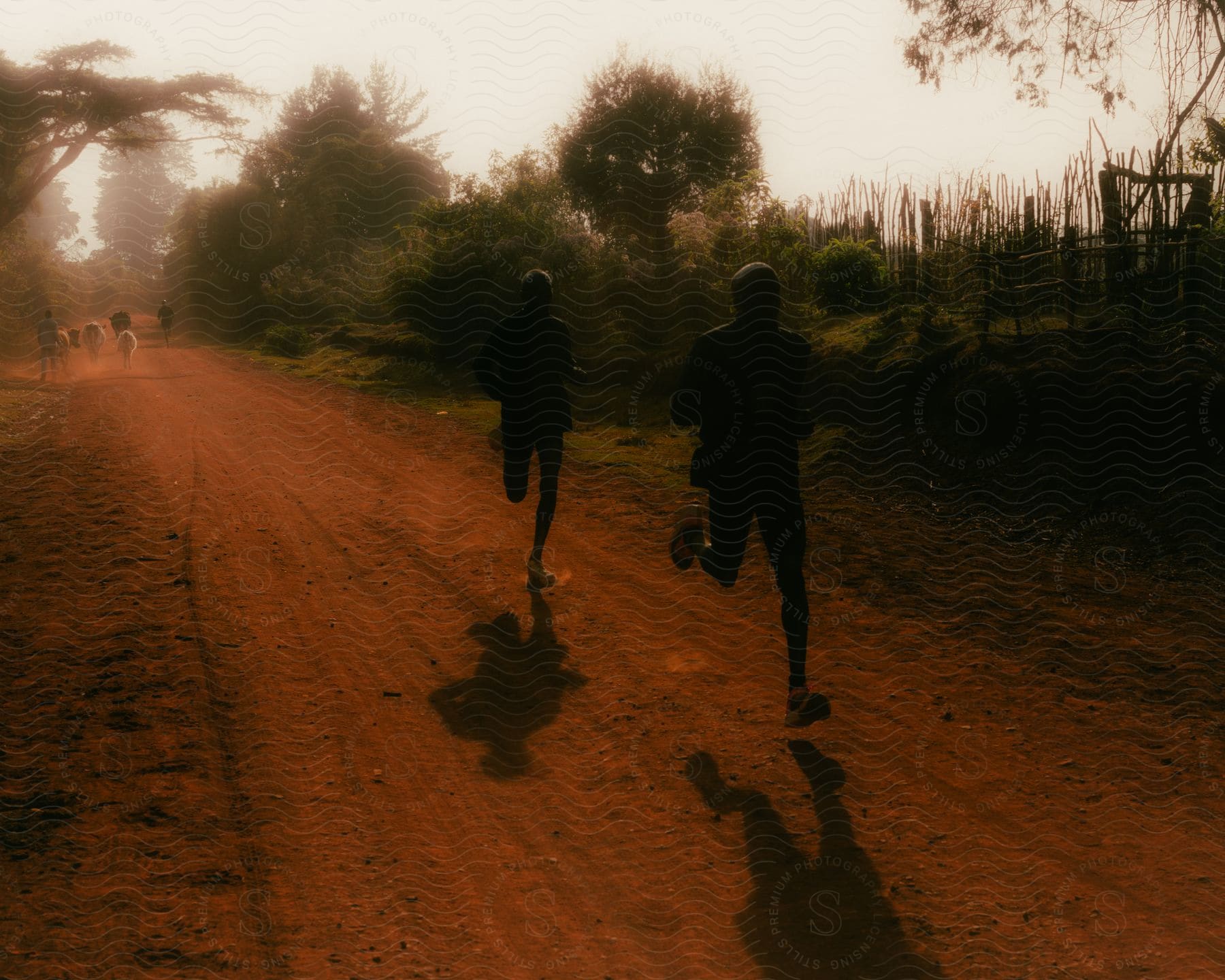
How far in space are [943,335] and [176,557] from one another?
7.58m

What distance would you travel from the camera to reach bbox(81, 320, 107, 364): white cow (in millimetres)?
20297

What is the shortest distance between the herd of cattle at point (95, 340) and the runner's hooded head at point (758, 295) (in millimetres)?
16882

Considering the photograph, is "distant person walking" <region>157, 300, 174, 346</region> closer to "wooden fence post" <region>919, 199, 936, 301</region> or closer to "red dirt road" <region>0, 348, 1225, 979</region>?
"red dirt road" <region>0, 348, 1225, 979</region>

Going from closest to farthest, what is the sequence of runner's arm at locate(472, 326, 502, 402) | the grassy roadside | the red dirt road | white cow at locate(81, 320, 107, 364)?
the red dirt road, runner's arm at locate(472, 326, 502, 402), the grassy roadside, white cow at locate(81, 320, 107, 364)

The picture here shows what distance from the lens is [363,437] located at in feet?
37.7

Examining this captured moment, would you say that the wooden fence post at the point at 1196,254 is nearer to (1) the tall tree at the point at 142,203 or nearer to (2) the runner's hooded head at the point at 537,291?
(2) the runner's hooded head at the point at 537,291

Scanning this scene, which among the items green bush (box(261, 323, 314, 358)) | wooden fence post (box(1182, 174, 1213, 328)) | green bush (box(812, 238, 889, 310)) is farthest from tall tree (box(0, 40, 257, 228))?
wooden fence post (box(1182, 174, 1213, 328))

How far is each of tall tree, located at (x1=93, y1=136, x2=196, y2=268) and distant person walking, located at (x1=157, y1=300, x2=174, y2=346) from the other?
1.62 metres

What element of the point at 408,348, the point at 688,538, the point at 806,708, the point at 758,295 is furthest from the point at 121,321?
the point at 806,708

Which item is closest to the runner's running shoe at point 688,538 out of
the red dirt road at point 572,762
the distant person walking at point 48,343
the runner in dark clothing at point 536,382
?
the red dirt road at point 572,762

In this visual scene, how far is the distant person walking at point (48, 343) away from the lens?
55.5 feet

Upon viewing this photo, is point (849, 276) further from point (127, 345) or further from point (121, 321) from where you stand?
point (121, 321)

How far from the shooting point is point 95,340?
20375 millimetres

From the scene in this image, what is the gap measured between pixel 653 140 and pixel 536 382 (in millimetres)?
17560
